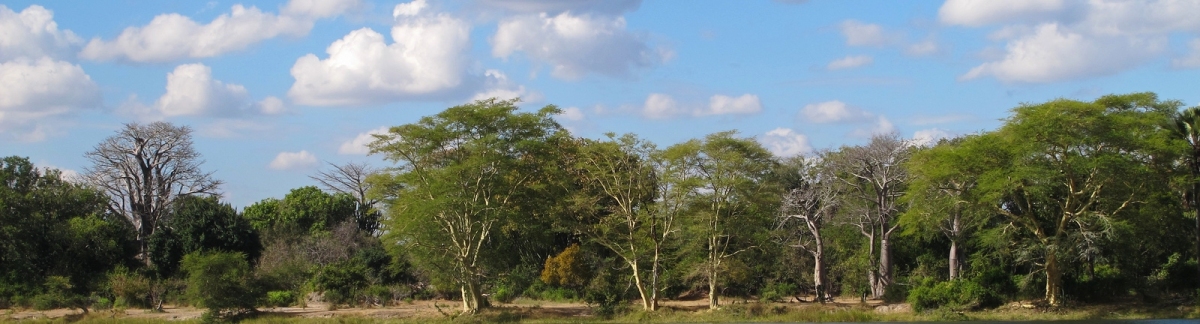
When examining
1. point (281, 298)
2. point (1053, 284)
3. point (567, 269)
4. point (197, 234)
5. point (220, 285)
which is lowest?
point (281, 298)

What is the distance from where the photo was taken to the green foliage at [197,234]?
45.4 metres

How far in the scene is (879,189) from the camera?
37.8 meters

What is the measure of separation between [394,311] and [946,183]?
19.9 metres

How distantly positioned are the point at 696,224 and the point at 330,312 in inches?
531

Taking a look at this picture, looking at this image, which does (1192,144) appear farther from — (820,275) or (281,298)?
(281,298)

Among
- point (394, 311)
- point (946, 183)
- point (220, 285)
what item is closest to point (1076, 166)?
point (946, 183)

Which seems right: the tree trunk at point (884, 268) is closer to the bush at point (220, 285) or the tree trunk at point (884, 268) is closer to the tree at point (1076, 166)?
the tree at point (1076, 166)

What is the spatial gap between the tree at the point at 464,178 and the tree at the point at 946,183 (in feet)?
42.4

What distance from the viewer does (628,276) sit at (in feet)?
126

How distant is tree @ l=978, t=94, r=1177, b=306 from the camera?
30.3m

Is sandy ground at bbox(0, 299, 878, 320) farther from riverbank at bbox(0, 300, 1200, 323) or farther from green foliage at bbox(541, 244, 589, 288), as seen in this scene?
green foliage at bbox(541, 244, 589, 288)

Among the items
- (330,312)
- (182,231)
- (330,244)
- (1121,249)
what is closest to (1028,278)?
(1121,249)

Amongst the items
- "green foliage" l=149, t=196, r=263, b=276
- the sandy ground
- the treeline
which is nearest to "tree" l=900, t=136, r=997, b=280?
the treeline

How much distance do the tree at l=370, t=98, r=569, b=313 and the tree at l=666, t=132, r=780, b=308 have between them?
5506mm
